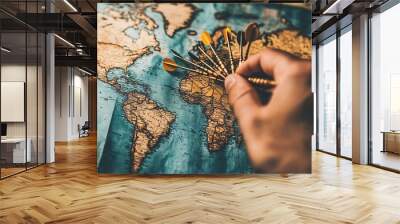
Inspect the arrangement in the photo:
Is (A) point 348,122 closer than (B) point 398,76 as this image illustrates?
No

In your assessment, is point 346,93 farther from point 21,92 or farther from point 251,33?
point 21,92

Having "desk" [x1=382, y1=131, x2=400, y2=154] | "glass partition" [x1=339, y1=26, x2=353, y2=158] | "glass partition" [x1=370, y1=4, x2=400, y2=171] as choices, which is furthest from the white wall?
"desk" [x1=382, y1=131, x2=400, y2=154]

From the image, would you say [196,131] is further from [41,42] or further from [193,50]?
[41,42]

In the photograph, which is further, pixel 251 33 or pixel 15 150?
pixel 15 150

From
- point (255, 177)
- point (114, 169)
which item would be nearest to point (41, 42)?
point (114, 169)

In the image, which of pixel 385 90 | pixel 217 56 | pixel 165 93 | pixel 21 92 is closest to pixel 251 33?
pixel 217 56

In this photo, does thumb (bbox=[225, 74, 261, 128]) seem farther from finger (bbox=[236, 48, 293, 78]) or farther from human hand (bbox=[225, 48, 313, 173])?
finger (bbox=[236, 48, 293, 78])
